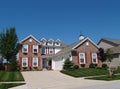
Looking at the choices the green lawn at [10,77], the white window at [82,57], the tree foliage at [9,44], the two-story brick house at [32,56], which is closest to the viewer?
the green lawn at [10,77]

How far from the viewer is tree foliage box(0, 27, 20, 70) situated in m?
38.6

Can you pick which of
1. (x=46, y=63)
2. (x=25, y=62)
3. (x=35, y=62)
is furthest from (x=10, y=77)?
(x=46, y=63)

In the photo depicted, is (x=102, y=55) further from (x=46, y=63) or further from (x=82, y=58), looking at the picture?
(x=46, y=63)

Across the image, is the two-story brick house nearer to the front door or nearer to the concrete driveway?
the front door

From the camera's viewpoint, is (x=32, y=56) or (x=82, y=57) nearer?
(x=82, y=57)

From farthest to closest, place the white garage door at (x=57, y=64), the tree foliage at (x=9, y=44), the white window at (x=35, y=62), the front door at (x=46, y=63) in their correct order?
the front door at (x=46, y=63)
the white window at (x=35, y=62)
the white garage door at (x=57, y=64)
the tree foliage at (x=9, y=44)

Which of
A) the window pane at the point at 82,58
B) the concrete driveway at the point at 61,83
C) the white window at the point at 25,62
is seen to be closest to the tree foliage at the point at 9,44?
the white window at the point at 25,62

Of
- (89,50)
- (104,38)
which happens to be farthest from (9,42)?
(104,38)

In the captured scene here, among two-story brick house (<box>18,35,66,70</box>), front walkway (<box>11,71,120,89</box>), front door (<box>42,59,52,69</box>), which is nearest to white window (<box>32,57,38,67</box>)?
two-story brick house (<box>18,35,66,70</box>)

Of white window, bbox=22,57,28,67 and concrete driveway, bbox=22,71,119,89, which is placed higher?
white window, bbox=22,57,28,67

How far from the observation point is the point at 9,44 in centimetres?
3903

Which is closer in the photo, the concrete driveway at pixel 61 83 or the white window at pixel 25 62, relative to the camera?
the concrete driveway at pixel 61 83

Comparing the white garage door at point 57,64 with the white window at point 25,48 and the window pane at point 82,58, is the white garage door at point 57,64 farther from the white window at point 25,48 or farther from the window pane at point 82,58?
the white window at point 25,48

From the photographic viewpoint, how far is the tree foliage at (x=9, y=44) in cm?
3859
